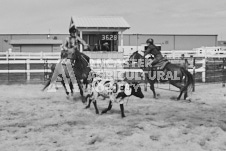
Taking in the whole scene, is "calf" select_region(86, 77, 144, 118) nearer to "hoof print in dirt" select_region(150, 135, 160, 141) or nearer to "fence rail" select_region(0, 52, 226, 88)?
"hoof print in dirt" select_region(150, 135, 160, 141)

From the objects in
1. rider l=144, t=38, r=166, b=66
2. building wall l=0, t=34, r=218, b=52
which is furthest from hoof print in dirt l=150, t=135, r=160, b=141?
building wall l=0, t=34, r=218, b=52

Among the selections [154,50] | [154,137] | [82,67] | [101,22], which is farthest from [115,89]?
[101,22]

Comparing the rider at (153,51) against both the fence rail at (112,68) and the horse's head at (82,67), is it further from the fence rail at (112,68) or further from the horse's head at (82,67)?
the fence rail at (112,68)

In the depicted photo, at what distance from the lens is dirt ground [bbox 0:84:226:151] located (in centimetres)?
459

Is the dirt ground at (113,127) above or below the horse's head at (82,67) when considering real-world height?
below

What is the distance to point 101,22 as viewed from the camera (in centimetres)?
1848

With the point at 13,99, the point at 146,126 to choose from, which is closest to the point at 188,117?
the point at 146,126

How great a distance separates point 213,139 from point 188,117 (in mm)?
1716

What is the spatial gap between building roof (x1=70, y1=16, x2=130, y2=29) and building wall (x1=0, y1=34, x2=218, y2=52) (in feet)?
73.2

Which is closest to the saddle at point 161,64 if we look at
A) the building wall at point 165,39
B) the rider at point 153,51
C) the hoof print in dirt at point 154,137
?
the rider at point 153,51

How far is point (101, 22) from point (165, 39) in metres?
28.4

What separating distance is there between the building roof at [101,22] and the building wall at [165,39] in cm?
2230

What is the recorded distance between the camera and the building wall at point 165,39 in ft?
140

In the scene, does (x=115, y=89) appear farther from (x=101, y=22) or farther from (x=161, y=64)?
(x=101, y=22)
